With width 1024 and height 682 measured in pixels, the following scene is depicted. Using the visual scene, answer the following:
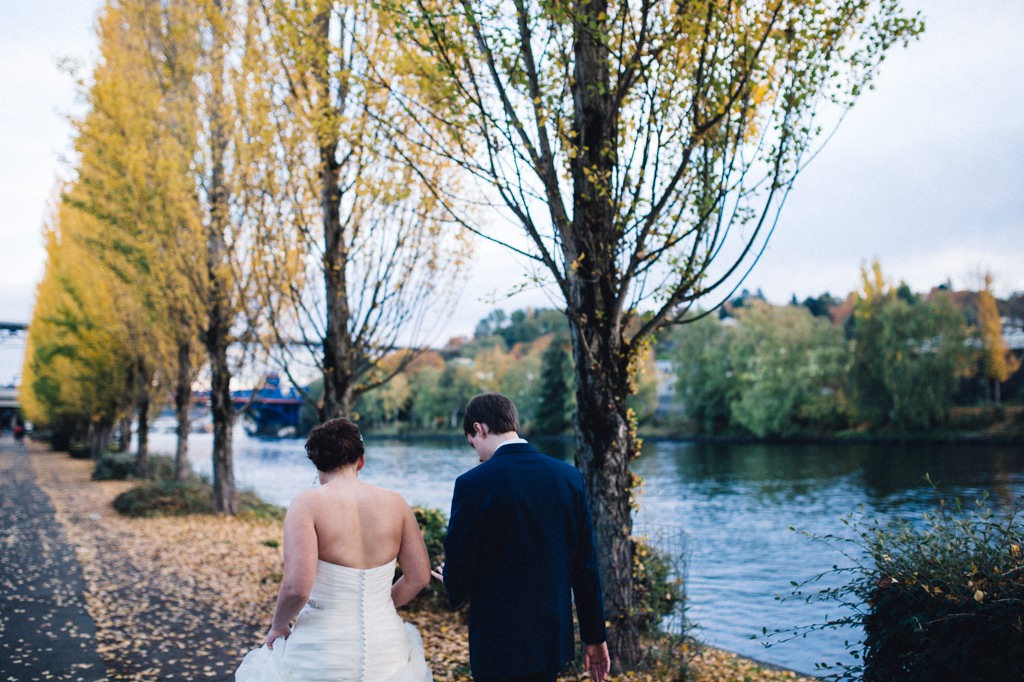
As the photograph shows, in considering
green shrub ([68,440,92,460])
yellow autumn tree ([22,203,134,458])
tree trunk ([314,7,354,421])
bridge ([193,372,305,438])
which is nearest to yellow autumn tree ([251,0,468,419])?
tree trunk ([314,7,354,421])

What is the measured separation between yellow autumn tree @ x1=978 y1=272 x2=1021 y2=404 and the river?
8.36 metres

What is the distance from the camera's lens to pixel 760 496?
25281mm

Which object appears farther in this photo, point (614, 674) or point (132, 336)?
point (132, 336)

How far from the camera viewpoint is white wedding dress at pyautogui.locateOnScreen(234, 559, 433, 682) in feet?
11.0

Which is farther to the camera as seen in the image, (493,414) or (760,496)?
(760,496)

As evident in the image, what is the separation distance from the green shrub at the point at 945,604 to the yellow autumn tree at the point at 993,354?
47.2 meters

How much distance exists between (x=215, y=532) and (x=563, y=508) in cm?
1243

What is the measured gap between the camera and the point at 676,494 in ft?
84.6

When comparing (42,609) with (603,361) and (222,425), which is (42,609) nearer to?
(603,361)

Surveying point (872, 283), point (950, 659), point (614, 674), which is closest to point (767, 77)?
point (950, 659)

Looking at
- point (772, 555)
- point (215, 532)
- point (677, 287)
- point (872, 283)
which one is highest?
point (872, 283)

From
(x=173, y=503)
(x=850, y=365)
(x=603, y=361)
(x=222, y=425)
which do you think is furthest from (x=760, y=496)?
(x=850, y=365)

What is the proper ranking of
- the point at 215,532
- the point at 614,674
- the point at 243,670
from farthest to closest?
the point at 215,532, the point at 614,674, the point at 243,670

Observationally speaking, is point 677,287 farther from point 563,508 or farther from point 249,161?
point 249,161
